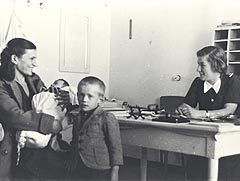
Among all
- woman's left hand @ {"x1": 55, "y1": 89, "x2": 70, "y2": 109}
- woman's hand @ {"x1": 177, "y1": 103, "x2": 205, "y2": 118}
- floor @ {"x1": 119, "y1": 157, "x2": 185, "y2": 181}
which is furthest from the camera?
floor @ {"x1": 119, "y1": 157, "x2": 185, "y2": 181}

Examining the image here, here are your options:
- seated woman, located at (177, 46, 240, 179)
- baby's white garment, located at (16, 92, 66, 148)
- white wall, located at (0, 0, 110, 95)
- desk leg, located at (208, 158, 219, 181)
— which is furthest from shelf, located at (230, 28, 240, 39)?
baby's white garment, located at (16, 92, 66, 148)

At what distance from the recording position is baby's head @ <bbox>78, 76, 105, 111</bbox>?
1.27 m

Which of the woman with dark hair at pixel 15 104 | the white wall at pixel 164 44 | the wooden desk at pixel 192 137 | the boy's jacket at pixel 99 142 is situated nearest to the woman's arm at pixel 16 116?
the woman with dark hair at pixel 15 104

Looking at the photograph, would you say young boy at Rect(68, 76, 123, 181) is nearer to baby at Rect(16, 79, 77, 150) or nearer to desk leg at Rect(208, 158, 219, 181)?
baby at Rect(16, 79, 77, 150)

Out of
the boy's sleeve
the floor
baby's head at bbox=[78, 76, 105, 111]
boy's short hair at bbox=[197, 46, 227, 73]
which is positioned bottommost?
the floor

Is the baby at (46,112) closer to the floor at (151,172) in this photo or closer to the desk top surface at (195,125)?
the desk top surface at (195,125)

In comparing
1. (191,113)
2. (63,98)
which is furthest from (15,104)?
(191,113)

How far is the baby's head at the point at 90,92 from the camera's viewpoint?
127 cm

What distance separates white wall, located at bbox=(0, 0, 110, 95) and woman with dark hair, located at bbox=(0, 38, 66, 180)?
15 centimetres

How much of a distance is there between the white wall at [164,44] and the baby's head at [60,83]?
2.37 ft

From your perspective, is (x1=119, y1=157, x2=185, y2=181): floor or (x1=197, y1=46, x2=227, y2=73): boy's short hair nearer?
(x1=197, y1=46, x2=227, y2=73): boy's short hair

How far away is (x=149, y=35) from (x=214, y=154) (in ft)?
3.72

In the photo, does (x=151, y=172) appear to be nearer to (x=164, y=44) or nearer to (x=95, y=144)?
(x=164, y=44)

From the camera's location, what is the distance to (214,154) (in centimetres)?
123
